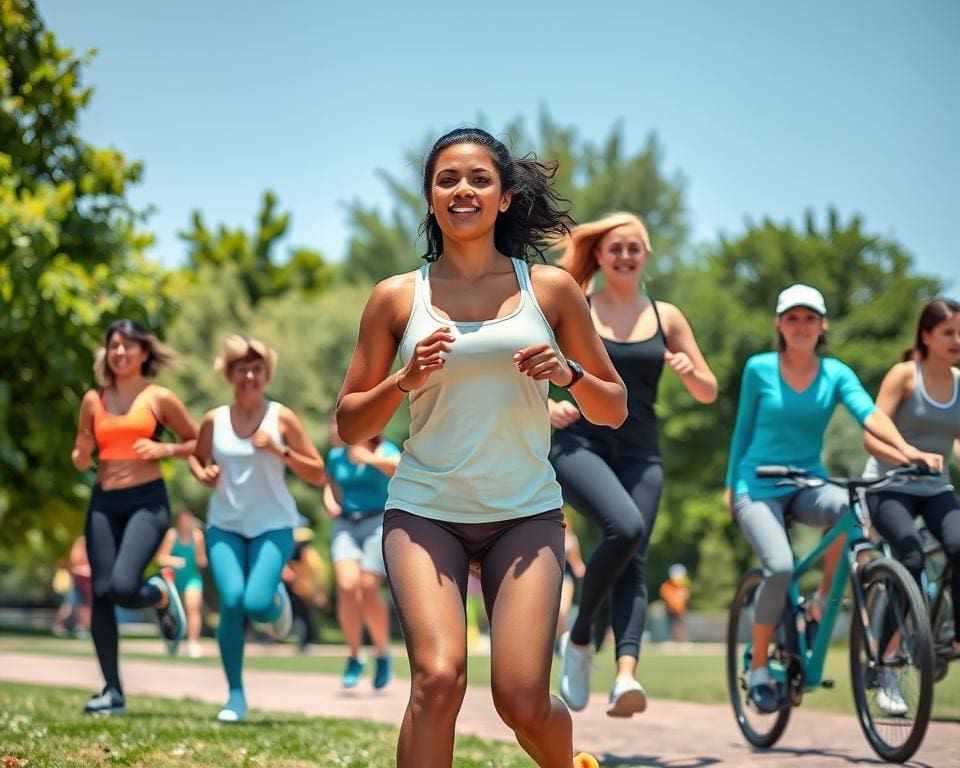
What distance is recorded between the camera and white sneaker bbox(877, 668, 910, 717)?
657cm

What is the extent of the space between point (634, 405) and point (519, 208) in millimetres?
A: 2474

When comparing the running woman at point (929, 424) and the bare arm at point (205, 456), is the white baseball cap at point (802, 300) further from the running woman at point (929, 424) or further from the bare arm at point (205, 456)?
the bare arm at point (205, 456)

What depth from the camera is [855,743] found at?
770 centimetres

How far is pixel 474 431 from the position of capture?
4.46 meters

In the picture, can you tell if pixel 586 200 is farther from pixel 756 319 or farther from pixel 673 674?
pixel 673 674

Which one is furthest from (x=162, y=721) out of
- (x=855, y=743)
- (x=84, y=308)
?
(x=84, y=308)

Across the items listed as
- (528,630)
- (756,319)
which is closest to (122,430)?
(528,630)

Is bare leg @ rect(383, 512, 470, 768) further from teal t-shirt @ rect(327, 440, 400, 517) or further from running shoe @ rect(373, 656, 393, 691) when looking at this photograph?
running shoe @ rect(373, 656, 393, 691)

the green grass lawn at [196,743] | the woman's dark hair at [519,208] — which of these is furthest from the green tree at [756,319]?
the woman's dark hair at [519,208]

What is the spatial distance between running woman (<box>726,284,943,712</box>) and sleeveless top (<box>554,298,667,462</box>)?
578mm

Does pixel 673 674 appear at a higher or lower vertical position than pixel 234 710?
lower

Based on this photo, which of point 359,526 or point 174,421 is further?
point 359,526

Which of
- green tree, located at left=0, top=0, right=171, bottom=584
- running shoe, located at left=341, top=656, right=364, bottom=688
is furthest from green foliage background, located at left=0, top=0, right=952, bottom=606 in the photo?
running shoe, located at left=341, top=656, right=364, bottom=688

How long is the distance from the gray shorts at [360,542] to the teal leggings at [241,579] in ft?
10.3
